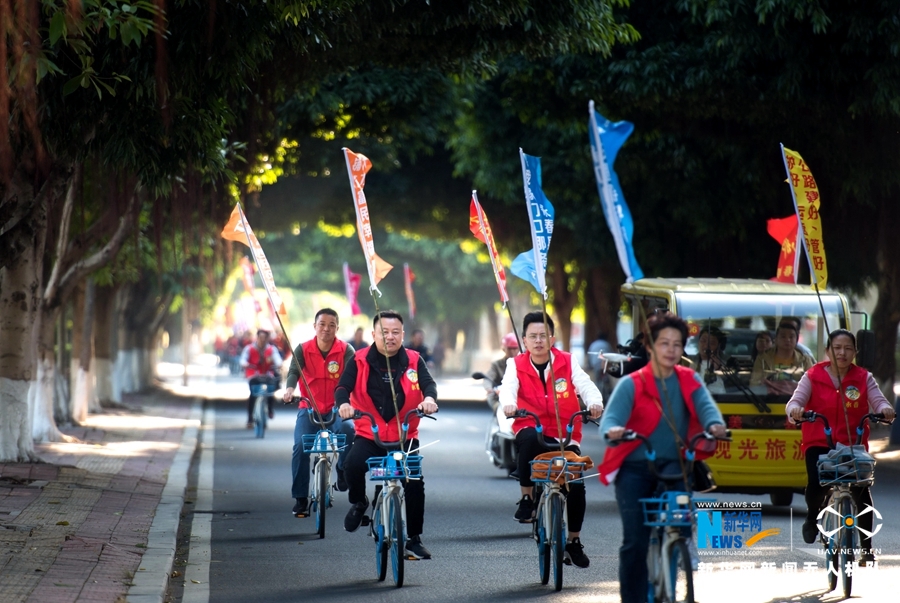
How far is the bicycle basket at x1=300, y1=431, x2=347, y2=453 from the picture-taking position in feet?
37.1

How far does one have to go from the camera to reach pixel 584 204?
2983 cm

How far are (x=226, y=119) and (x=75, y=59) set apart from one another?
172 cm

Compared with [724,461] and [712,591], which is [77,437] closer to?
[724,461]

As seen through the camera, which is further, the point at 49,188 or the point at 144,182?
the point at 49,188

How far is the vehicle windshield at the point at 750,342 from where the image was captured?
12.8 metres

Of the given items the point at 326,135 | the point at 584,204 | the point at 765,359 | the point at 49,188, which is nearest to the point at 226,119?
the point at 49,188

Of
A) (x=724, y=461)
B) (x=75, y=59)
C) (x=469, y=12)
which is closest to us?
(x=75, y=59)

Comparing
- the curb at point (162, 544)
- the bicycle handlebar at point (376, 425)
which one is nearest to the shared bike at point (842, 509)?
the bicycle handlebar at point (376, 425)

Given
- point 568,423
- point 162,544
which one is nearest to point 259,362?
point 162,544

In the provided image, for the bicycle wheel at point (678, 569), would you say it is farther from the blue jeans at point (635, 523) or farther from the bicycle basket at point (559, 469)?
the bicycle basket at point (559, 469)

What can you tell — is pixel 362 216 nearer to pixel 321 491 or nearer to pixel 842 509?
pixel 321 491

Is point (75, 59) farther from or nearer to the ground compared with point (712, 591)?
farther from the ground

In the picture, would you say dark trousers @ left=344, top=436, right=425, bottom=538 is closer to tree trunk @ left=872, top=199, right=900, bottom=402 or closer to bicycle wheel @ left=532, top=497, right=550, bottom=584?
bicycle wheel @ left=532, top=497, right=550, bottom=584

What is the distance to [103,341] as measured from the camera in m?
29.2
